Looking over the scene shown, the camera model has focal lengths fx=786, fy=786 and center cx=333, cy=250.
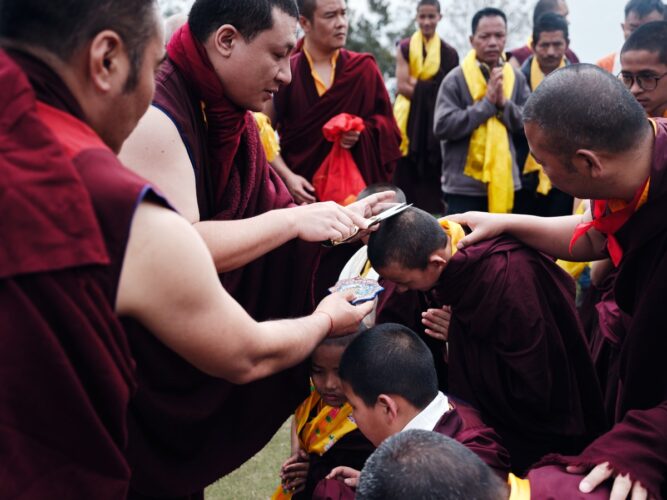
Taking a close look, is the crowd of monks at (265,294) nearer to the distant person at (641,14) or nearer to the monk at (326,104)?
the monk at (326,104)

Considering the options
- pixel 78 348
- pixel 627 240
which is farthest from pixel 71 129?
pixel 627 240

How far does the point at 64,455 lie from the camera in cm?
156

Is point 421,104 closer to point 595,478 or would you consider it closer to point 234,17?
point 234,17

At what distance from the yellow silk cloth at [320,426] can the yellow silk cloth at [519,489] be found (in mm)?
1144

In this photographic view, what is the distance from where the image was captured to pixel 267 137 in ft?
16.1

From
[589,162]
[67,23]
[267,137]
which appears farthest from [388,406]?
[267,137]

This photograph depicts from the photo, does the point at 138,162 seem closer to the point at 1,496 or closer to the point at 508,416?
the point at 1,496

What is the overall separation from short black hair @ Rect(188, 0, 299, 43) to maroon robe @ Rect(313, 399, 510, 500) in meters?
1.39

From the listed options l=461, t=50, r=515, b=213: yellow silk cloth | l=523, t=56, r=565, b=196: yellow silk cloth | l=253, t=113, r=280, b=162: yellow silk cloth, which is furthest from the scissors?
l=523, t=56, r=565, b=196: yellow silk cloth

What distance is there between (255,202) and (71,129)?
118 cm

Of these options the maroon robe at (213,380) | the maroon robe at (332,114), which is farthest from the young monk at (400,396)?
the maroon robe at (332,114)

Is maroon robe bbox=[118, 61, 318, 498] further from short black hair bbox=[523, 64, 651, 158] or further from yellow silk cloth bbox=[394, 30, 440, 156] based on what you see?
yellow silk cloth bbox=[394, 30, 440, 156]

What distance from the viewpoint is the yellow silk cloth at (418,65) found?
7.46 meters

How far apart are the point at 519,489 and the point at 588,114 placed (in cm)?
101
